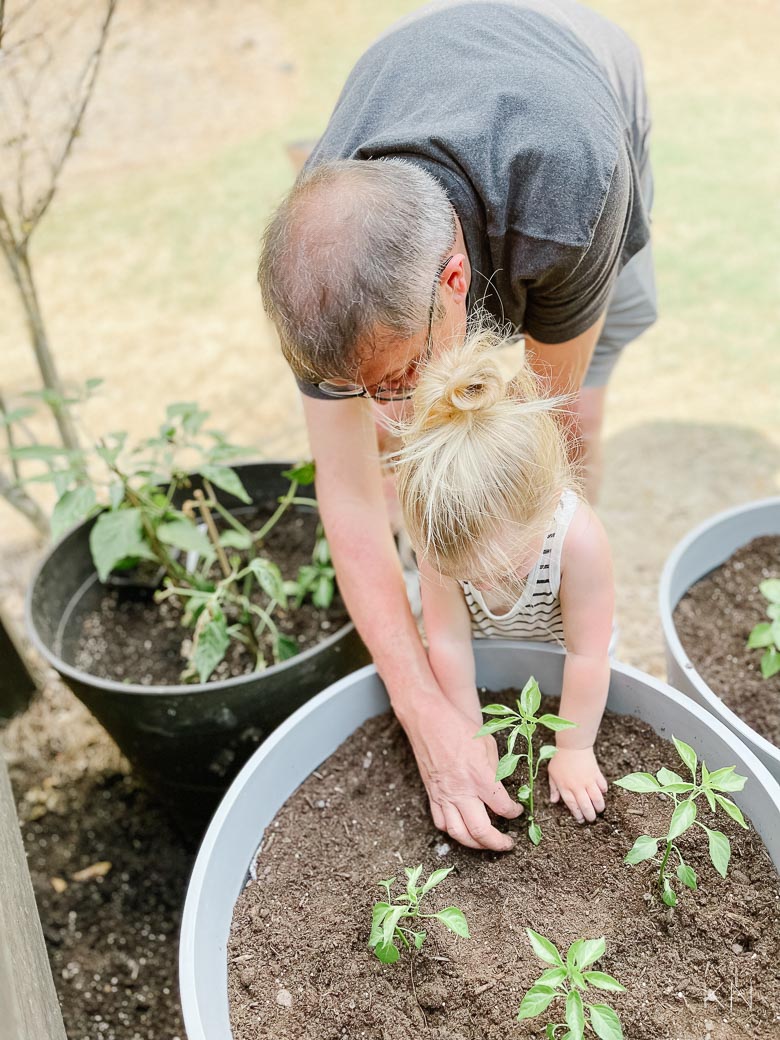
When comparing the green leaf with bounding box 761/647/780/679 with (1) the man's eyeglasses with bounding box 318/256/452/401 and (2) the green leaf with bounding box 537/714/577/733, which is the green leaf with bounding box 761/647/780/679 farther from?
(1) the man's eyeglasses with bounding box 318/256/452/401

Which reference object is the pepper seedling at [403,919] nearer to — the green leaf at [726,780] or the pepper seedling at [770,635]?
the green leaf at [726,780]

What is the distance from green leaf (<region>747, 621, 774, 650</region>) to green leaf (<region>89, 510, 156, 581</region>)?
0.94 metres

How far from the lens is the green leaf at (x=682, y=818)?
927 millimetres

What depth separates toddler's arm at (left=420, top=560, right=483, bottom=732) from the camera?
3.98 feet

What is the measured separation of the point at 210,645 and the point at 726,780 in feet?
2.47

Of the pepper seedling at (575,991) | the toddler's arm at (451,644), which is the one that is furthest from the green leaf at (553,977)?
the toddler's arm at (451,644)

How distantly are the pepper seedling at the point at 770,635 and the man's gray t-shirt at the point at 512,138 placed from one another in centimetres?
45

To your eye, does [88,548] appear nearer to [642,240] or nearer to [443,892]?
[443,892]

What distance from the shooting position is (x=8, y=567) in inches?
89.7

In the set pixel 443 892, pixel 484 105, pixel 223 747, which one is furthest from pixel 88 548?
pixel 484 105

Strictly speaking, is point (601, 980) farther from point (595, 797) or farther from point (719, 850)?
point (595, 797)

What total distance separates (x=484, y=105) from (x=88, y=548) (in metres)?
1.05

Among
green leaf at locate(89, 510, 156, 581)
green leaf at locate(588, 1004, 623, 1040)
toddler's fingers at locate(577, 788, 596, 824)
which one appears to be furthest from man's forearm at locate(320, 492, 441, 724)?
green leaf at locate(588, 1004, 623, 1040)

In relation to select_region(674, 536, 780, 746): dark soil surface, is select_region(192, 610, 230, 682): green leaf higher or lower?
higher
